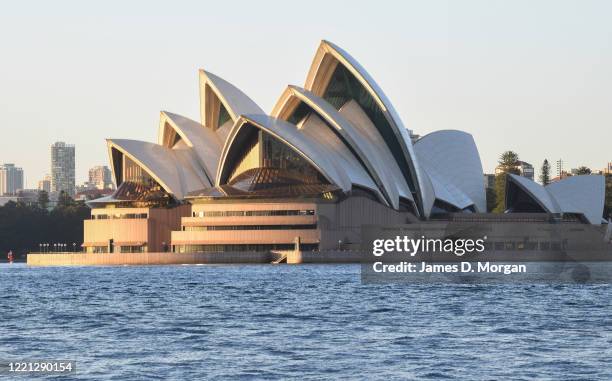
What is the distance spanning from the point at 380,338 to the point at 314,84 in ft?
273

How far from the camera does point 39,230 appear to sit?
175m

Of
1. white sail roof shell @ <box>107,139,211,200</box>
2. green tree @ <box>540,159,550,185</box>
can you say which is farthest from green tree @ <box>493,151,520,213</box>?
white sail roof shell @ <box>107,139,211,200</box>

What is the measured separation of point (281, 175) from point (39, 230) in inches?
2312

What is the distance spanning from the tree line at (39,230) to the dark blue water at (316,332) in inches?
3832

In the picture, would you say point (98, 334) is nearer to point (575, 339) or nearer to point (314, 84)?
point (575, 339)

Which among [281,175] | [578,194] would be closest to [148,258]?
[281,175]

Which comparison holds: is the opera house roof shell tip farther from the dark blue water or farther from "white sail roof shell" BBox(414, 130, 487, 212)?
the dark blue water

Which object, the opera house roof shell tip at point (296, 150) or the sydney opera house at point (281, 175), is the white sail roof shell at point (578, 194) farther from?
the opera house roof shell tip at point (296, 150)

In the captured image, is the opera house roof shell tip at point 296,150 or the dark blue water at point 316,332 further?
the opera house roof shell tip at point 296,150

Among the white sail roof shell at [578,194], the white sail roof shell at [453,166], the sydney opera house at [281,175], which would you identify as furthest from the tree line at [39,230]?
the white sail roof shell at [578,194]

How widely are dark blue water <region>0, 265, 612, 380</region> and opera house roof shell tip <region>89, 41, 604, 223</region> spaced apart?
4757 centimetres

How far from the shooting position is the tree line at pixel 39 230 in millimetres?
172750

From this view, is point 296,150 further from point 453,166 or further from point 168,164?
point 453,166

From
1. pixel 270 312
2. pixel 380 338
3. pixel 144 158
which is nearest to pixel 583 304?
pixel 270 312
